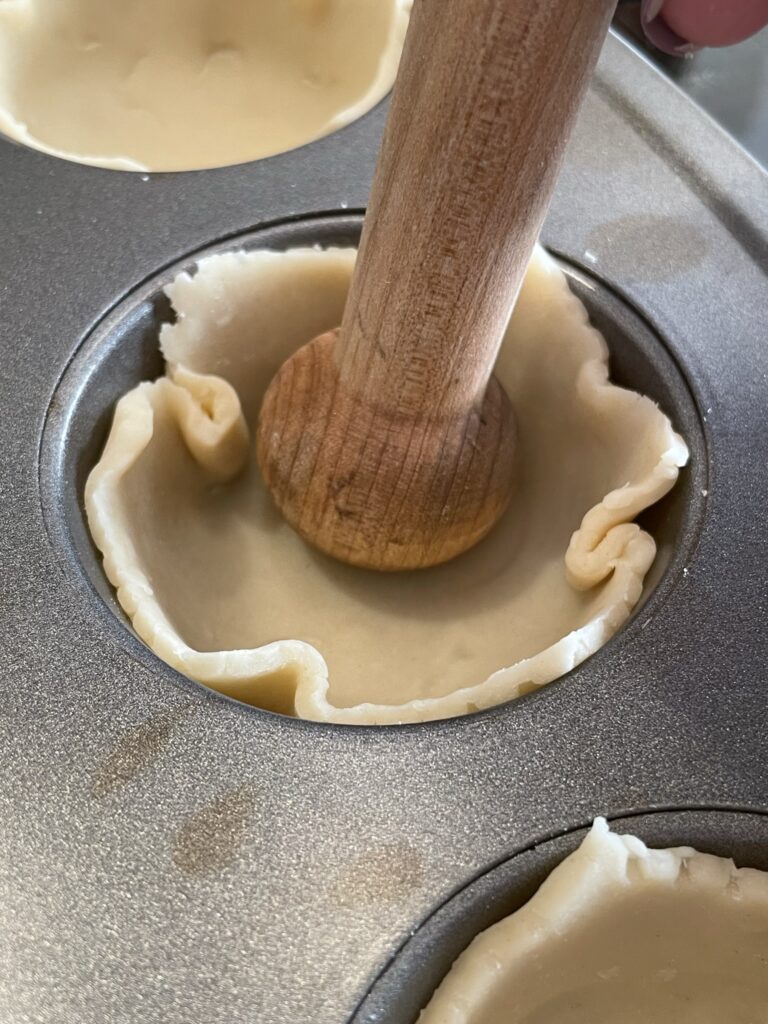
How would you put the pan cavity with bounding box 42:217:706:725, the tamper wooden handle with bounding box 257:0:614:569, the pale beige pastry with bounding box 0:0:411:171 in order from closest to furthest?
the tamper wooden handle with bounding box 257:0:614:569 → the pan cavity with bounding box 42:217:706:725 → the pale beige pastry with bounding box 0:0:411:171

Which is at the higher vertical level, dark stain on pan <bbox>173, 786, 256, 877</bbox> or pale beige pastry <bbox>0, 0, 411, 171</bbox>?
pale beige pastry <bbox>0, 0, 411, 171</bbox>

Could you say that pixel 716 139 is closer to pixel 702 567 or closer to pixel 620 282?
pixel 620 282

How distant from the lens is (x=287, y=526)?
35.9 inches

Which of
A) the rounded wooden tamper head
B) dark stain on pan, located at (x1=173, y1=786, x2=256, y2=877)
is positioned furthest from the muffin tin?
the rounded wooden tamper head

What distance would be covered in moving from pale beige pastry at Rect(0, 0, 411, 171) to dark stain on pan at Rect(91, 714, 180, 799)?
2.31 ft

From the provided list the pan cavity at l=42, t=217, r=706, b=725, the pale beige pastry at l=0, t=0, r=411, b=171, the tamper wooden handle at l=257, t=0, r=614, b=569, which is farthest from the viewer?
the pale beige pastry at l=0, t=0, r=411, b=171

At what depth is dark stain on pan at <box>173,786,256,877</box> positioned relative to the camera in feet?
1.93

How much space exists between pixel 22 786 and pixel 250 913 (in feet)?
0.56

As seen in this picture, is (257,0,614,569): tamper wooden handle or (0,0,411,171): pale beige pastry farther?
(0,0,411,171): pale beige pastry

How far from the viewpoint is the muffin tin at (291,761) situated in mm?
563

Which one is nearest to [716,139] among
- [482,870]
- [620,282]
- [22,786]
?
[620,282]

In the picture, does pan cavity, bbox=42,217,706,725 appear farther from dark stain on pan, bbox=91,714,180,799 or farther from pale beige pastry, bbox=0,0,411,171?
pale beige pastry, bbox=0,0,411,171

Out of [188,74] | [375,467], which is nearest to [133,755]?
[375,467]

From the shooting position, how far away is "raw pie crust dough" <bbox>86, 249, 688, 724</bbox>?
Result: 0.75m
